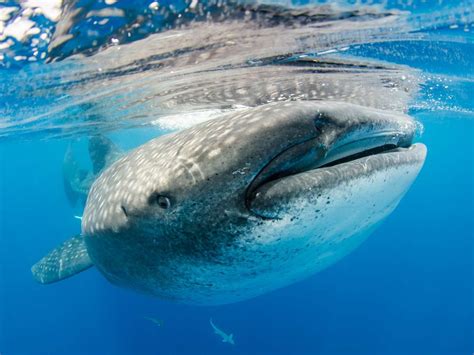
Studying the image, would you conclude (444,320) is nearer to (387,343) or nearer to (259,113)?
(387,343)

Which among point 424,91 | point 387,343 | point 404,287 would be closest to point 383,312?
point 387,343

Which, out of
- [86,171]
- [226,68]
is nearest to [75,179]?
[86,171]

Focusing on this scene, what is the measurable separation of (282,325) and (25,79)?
56.2 feet

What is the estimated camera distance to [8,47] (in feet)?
16.9

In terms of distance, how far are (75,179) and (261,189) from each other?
1315cm

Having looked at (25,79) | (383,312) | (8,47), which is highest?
(8,47)

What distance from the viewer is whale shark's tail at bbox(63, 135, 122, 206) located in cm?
1071

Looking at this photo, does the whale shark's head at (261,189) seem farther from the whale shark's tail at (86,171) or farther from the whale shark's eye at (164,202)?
the whale shark's tail at (86,171)

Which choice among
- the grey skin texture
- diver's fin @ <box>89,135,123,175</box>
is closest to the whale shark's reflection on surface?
diver's fin @ <box>89,135,123,175</box>

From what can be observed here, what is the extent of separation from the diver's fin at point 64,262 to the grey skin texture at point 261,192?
10.3ft

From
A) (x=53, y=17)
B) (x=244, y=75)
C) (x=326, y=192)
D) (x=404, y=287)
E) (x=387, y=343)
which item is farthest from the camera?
(x=404, y=287)

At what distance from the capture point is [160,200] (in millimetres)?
2436

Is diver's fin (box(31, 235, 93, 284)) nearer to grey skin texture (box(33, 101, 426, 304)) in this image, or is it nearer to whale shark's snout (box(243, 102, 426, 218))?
grey skin texture (box(33, 101, 426, 304))

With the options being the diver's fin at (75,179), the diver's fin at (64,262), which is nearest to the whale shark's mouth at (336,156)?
the diver's fin at (64,262)
